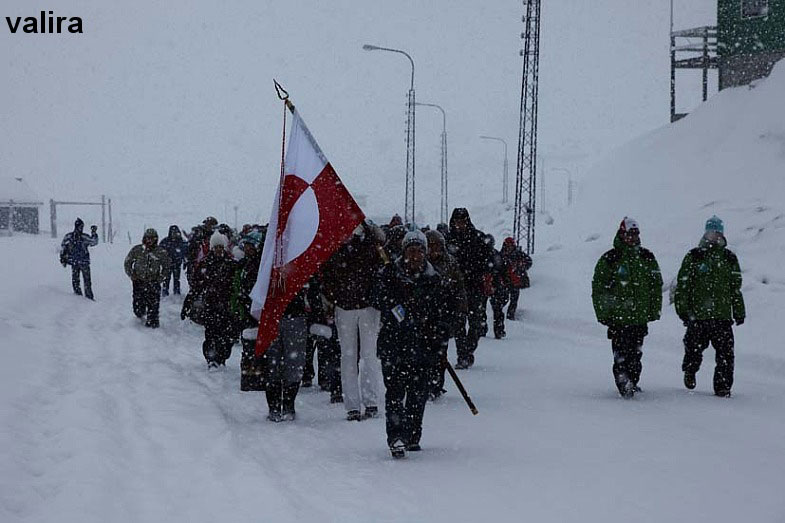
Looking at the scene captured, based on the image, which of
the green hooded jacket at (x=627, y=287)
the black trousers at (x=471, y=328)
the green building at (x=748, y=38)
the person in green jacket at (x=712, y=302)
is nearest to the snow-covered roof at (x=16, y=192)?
the green building at (x=748, y=38)

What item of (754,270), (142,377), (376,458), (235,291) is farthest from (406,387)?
(754,270)

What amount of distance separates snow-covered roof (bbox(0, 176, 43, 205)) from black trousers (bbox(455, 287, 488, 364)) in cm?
6079

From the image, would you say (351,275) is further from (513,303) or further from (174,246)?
(174,246)

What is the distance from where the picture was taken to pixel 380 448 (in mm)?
7297

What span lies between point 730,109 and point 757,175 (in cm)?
637

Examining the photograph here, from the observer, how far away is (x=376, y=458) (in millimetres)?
6957

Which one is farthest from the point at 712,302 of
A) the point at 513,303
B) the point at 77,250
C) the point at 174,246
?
the point at 77,250

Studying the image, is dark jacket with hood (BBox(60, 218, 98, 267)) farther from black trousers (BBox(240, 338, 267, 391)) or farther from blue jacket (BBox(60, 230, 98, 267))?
black trousers (BBox(240, 338, 267, 391))

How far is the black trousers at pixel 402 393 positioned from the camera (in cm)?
689

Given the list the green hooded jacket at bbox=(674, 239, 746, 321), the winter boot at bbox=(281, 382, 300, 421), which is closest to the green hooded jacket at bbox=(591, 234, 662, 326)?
the green hooded jacket at bbox=(674, 239, 746, 321)

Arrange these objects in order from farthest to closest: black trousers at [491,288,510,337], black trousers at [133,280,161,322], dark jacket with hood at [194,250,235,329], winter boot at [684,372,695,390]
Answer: black trousers at [133,280,161,322] < black trousers at [491,288,510,337] < dark jacket with hood at [194,250,235,329] < winter boot at [684,372,695,390]

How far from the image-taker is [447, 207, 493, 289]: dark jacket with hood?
438 inches

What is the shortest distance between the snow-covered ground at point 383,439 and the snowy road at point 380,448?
0.08 feet

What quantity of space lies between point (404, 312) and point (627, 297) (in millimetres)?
3500
